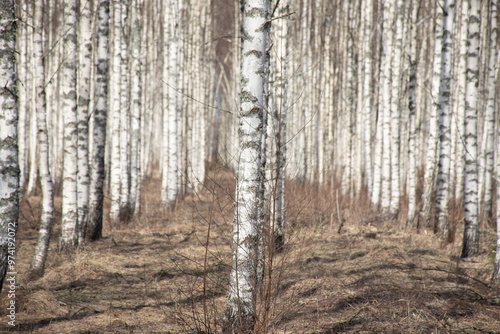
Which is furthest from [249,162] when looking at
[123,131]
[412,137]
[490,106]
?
[412,137]

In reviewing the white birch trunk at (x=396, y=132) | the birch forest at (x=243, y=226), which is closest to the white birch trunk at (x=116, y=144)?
the birch forest at (x=243, y=226)

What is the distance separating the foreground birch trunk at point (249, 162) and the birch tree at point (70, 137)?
336cm

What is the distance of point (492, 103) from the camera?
905 cm

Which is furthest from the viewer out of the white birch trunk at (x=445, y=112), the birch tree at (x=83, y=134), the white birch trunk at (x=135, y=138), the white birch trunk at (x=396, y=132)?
the white birch trunk at (x=396, y=132)

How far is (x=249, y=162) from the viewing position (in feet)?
12.5

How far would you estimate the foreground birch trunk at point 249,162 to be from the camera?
371cm

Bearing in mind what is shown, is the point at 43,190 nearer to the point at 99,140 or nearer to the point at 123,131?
the point at 99,140

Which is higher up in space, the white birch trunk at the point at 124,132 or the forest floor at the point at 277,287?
the white birch trunk at the point at 124,132

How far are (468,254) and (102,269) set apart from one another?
563 centimetres

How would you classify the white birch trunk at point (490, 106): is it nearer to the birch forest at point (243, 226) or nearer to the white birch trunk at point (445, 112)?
the birch forest at point (243, 226)

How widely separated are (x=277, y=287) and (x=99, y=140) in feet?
18.8

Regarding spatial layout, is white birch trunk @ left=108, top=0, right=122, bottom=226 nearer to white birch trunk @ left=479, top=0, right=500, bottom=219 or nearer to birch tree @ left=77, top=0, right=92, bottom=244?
birch tree @ left=77, top=0, right=92, bottom=244

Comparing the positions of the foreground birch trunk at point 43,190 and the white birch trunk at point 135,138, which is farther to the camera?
the white birch trunk at point 135,138

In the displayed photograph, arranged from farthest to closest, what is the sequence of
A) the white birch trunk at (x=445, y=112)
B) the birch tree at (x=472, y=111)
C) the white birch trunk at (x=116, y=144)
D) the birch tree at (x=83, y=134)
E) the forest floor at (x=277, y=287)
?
1. the white birch trunk at (x=116, y=144)
2. the white birch trunk at (x=445, y=112)
3. the birch tree at (x=83, y=134)
4. the birch tree at (x=472, y=111)
5. the forest floor at (x=277, y=287)
